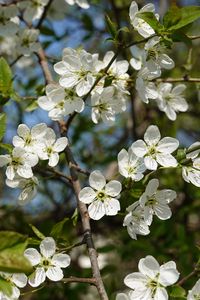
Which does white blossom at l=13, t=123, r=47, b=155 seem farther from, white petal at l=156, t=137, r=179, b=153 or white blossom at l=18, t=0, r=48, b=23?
white blossom at l=18, t=0, r=48, b=23

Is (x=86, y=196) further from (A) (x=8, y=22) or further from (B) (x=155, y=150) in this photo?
(A) (x=8, y=22)

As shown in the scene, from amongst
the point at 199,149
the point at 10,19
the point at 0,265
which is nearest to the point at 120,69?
the point at 199,149

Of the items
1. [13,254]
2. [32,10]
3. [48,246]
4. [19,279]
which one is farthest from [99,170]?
[32,10]

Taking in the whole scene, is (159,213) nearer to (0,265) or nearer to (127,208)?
(127,208)

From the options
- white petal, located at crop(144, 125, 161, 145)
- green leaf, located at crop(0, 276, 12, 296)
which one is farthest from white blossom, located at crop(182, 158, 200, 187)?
green leaf, located at crop(0, 276, 12, 296)

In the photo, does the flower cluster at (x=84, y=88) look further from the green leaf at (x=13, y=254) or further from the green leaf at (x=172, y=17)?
the green leaf at (x=13, y=254)

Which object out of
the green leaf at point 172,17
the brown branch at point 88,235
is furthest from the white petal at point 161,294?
the green leaf at point 172,17
